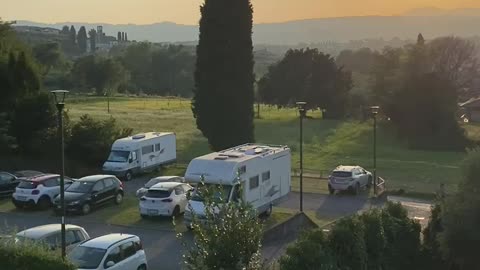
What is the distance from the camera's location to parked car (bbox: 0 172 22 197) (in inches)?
1163

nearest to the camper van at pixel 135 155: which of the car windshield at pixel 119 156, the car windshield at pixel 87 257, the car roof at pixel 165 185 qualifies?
the car windshield at pixel 119 156

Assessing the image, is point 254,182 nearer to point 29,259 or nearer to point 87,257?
point 87,257

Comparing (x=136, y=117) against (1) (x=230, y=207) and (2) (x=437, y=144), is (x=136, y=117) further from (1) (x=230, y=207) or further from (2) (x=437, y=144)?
(1) (x=230, y=207)

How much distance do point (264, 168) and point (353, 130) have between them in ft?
122

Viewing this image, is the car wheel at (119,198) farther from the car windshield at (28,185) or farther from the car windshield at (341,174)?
the car windshield at (341,174)

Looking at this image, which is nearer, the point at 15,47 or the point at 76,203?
the point at 76,203

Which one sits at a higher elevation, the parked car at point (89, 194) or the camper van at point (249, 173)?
the camper van at point (249, 173)

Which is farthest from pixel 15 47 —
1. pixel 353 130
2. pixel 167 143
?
pixel 353 130

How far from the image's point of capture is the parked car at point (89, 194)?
85.5 ft

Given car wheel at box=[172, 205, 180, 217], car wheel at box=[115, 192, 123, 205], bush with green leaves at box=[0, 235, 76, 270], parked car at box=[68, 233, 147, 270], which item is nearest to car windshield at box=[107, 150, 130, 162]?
car wheel at box=[115, 192, 123, 205]

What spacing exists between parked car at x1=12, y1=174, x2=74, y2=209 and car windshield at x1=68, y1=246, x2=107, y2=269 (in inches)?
418

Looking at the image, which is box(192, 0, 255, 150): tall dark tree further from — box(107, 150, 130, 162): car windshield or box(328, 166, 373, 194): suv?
box(328, 166, 373, 194): suv

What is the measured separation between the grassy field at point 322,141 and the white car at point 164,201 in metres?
10.1

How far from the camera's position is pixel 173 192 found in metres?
25.5
